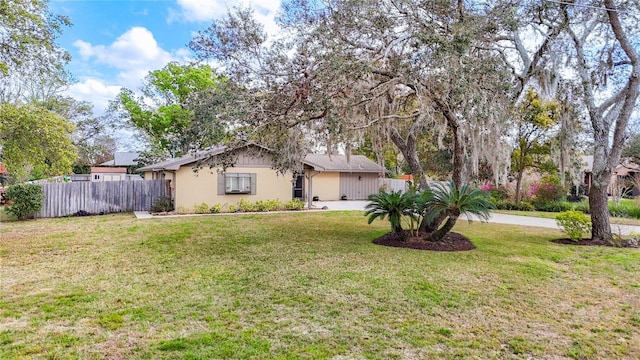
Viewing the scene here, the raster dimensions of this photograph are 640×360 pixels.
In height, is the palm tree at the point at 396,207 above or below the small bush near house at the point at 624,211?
above

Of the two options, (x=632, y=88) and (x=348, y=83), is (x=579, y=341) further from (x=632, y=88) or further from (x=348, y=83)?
(x=632, y=88)

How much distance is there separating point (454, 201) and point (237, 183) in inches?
390

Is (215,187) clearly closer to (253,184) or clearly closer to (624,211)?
(253,184)

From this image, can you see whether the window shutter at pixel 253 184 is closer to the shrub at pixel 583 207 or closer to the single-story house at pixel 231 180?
the single-story house at pixel 231 180

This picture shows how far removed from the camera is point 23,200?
11.5m

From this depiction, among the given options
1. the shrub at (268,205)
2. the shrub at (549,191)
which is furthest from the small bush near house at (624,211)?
the shrub at (268,205)

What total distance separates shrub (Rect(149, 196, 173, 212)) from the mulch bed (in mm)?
9107

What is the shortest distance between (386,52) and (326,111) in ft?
4.62

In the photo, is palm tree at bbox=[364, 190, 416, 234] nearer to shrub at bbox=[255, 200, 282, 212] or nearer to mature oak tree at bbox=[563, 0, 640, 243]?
mature oak tree at bbox=[563, 0, 640, 243]

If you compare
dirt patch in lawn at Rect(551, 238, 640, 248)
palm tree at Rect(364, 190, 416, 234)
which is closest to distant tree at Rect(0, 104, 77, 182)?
palm tree at Rect(364, 190, 416, 234)

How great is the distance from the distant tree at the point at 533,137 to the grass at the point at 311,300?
945cm

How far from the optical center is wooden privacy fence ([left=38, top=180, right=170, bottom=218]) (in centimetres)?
1265

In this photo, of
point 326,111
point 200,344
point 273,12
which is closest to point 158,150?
point 273,12

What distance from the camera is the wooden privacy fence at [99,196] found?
12.6m
